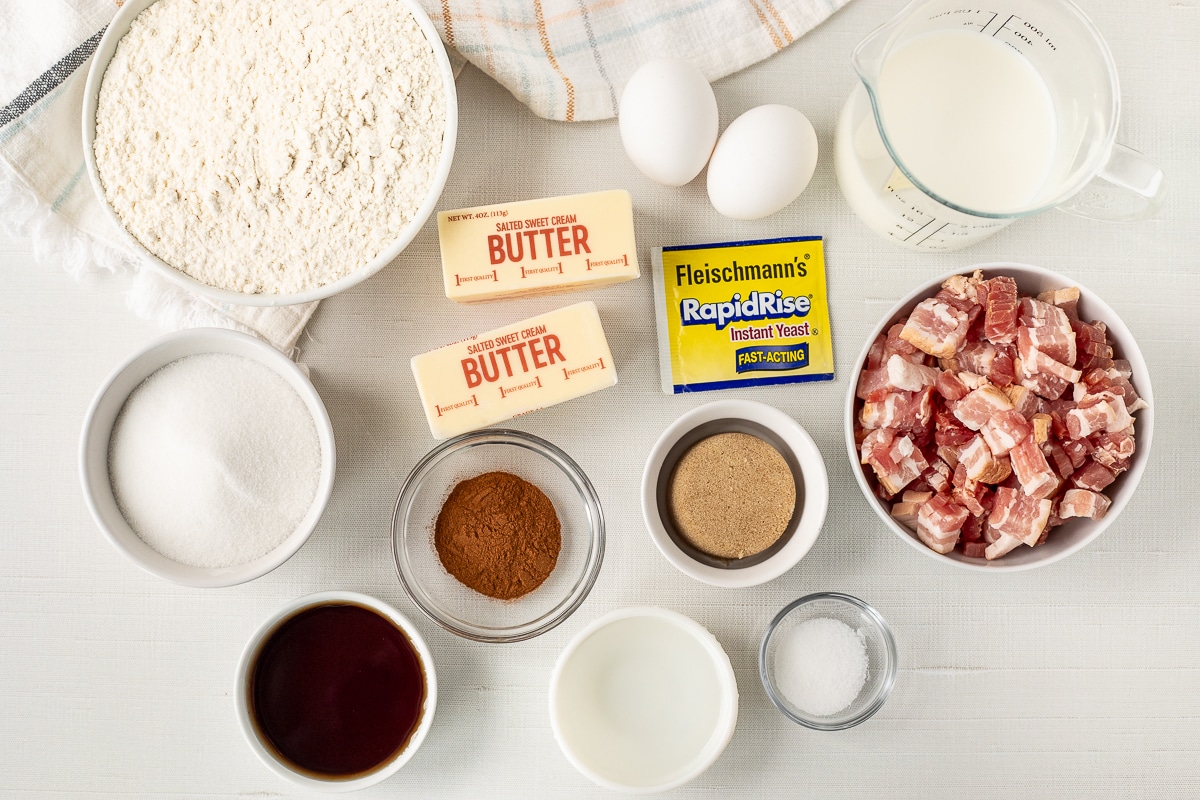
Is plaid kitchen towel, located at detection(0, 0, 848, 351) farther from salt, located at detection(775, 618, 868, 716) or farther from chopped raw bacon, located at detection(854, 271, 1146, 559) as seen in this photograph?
salt, located at detection(775, 618, 868, 716)

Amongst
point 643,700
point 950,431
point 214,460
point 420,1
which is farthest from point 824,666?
point 420,1

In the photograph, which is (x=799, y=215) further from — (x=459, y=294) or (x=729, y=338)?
(x=459, y=294)

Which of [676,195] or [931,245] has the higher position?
[676,195]

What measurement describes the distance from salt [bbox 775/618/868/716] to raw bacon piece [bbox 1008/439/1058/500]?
331mm

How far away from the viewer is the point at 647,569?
3.68 ft

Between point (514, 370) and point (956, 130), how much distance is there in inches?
26.4

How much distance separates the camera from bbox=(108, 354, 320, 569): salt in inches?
37.0

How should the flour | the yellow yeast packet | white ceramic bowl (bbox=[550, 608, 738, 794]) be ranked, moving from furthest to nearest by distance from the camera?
the yellow yeast packet → white ceramic bowl (bbox=[550, 608, 738, 794]) → the flour

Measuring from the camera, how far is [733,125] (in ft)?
3.38

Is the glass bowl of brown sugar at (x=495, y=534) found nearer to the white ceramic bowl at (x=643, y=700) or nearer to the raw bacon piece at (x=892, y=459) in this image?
the white ceramic bowl at (x=643, y=700)

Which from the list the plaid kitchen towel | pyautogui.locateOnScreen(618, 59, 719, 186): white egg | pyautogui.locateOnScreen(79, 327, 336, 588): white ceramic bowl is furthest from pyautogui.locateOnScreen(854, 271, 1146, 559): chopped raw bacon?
pyautogui.locateOnScreen(79, 327, 336, 588): white ceramic bowl

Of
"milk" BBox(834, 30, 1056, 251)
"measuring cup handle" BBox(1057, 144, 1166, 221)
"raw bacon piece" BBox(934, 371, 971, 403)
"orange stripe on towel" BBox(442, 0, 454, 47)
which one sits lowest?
"raw bacon piece" BBox(934, 371, 971, 403)

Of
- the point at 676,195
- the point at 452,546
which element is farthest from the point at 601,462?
the point at 676,195

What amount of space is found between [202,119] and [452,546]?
0.63 metres
